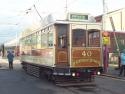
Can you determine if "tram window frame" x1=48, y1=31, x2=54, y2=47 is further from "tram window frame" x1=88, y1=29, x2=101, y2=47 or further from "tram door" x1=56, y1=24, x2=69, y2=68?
"tram window frame" x1=88, y1=29, x2=101, y2=47

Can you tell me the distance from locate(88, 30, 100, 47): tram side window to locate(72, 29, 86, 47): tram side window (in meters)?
0.31

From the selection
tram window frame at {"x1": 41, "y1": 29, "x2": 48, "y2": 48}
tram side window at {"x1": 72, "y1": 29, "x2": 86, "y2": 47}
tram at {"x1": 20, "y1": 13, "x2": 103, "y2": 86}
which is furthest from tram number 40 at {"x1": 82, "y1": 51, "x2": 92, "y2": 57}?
tram window frame at {"x1": 41, "y1": 29, "x2": 48, "y2": 48}

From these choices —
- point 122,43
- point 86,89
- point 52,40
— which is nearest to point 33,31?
point 52,40

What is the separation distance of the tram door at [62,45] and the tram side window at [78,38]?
341mm

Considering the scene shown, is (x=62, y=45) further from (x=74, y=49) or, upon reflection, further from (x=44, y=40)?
(x=44, y=40)

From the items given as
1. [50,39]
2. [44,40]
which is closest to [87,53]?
[50,39]

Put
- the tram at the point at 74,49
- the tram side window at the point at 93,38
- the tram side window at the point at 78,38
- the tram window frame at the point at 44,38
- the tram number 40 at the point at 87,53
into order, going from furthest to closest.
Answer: the tram window frame at the point at 44,38 → the tram side window at the point at 93,38 → the tram side window at the point at 78,38 → the tram number 40 at the point at 87,53 → the tram at the point at 74,49

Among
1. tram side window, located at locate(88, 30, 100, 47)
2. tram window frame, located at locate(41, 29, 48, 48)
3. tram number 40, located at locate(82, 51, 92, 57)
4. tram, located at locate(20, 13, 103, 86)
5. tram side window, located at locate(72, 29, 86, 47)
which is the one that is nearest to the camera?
tram, located at locate(20, 13, 103, 86)

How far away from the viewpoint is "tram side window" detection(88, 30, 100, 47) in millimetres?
18944

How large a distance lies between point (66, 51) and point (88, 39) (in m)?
1.25

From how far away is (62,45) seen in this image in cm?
1872

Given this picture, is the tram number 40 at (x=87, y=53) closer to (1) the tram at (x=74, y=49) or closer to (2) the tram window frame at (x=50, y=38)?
(1) the tram at (x=74, y=49)

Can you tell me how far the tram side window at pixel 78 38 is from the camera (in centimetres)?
1870

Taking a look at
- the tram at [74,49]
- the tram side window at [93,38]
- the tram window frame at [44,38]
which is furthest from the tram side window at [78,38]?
the tram window frame at [44,38]
